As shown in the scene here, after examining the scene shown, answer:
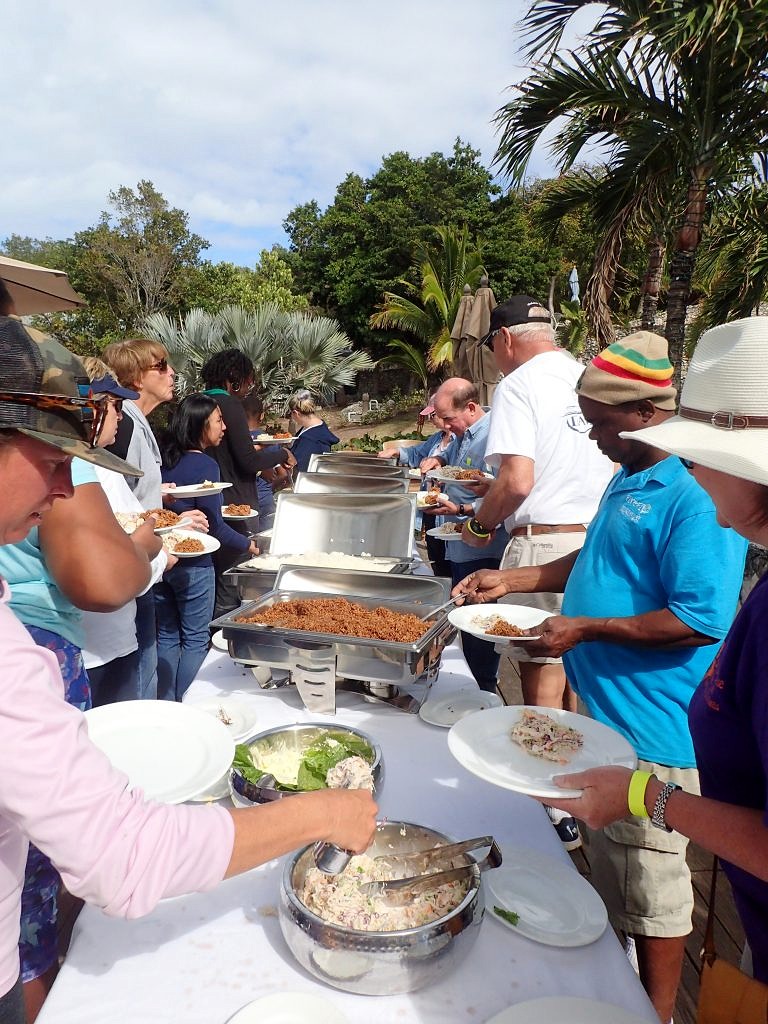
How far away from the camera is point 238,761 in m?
1.38

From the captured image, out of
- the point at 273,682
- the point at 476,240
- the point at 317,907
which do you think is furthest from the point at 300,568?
the point at 476,240

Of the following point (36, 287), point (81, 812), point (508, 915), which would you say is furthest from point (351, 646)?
point (36, 287)

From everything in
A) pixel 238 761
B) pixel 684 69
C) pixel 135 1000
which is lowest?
pixel 135 1000

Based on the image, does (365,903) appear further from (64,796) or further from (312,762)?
(64,796)

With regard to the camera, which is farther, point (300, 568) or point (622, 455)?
point (300, 568)

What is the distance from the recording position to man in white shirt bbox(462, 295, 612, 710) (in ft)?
9.53

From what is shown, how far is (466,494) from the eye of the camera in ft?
14.0

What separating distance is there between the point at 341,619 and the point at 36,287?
13.1 feet

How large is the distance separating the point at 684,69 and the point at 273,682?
711 centimetres

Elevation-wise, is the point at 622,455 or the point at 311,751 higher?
the point at 622,455

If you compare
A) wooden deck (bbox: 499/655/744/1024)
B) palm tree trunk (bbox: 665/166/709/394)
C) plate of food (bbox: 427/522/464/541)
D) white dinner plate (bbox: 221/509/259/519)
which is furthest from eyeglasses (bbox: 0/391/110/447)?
palm tree trunk (bbox: 665/166/709/394)

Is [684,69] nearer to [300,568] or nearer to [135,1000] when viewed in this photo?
[300,568]

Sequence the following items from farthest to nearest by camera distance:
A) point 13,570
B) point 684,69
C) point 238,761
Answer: point 684,69, point 13,570, point 238,761

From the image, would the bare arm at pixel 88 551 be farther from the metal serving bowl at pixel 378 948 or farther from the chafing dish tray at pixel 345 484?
the chafing dish tray at pixel 345 484
